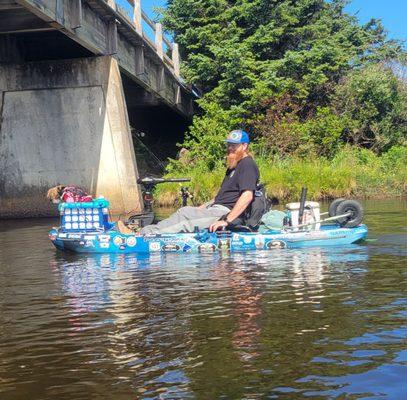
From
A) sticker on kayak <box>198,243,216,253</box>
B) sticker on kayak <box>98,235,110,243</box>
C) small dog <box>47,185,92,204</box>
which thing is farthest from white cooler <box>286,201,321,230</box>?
small dog <box>47,185,92,204</box>

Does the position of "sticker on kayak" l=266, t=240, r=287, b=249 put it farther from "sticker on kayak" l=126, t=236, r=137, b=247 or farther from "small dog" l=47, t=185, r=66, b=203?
"small dog" l=47, t=185, r=66, b=203

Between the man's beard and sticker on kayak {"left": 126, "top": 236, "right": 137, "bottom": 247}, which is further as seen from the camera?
sticker on kayak {"left": 126, "top": 236, "right": 137, "bottom": 247}

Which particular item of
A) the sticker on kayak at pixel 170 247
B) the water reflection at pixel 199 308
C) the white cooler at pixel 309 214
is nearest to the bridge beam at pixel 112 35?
the sticker on kayak at pixel 170 247

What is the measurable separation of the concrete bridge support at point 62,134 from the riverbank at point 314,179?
3.11 metres

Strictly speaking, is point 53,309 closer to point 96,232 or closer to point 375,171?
point 96,232

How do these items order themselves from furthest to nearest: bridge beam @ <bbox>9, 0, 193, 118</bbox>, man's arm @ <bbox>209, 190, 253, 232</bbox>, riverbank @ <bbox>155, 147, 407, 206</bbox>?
riverbank @ <bbox>155, 147, 407, 206</bbox>, bridge beam @ <bbox>9, 0, 193, 118</bbox>, man's arm @ <bbox>209, 190, 253, 232</bbox>

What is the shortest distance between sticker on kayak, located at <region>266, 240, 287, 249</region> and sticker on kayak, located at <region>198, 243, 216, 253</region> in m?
0.78

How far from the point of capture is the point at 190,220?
345 inches

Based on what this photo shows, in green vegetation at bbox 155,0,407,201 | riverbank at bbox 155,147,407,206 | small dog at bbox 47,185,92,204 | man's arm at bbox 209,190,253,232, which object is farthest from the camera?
green vegetation at bbox 155,0,407,201

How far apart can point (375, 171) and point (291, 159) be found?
3233 mm

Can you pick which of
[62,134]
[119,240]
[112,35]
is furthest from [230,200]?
[112,35]

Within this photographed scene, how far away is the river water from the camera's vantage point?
3469mm

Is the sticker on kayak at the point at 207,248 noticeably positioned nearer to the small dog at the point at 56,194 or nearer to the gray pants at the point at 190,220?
the gray pants at the point at 190,220

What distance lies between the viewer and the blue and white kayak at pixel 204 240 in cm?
855
